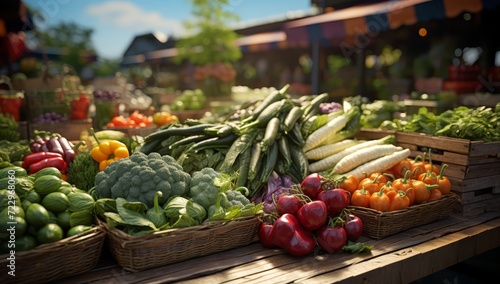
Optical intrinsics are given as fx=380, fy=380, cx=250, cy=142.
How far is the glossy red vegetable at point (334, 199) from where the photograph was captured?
2.27 meters

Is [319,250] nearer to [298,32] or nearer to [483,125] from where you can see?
[483,125]

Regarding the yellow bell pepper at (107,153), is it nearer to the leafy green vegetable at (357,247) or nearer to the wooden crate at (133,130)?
the wooden crate at (133,130)

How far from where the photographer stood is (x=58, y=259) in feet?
5.72

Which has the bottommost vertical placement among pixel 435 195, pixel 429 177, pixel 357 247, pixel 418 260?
pixel 418 260

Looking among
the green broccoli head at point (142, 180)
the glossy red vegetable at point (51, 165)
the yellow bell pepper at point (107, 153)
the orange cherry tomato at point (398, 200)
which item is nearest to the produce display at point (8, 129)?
the glossy red vegetable at point (51, 165)

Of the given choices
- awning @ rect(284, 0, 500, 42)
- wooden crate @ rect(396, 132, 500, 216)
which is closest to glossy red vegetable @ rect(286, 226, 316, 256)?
wooden crate @ rect(396, 132, 500, 216)

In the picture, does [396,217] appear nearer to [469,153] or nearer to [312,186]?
[312,186]

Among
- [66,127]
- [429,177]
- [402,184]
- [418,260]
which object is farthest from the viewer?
[66,127]

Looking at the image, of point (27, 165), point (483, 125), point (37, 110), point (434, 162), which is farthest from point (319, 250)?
point (37, 110)

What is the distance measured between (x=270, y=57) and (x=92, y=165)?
13133 mm

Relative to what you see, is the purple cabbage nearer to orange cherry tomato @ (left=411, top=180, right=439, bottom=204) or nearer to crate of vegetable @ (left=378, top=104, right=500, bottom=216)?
orange cherry tomato @ (left=411, top=180, right=439, bottom=204)

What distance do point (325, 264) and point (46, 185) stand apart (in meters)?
1.52

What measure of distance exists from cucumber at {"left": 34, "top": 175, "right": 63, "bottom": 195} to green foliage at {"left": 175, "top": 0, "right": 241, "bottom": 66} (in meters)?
5.69

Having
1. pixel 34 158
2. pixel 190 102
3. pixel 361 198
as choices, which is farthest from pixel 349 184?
pixel 190 102
